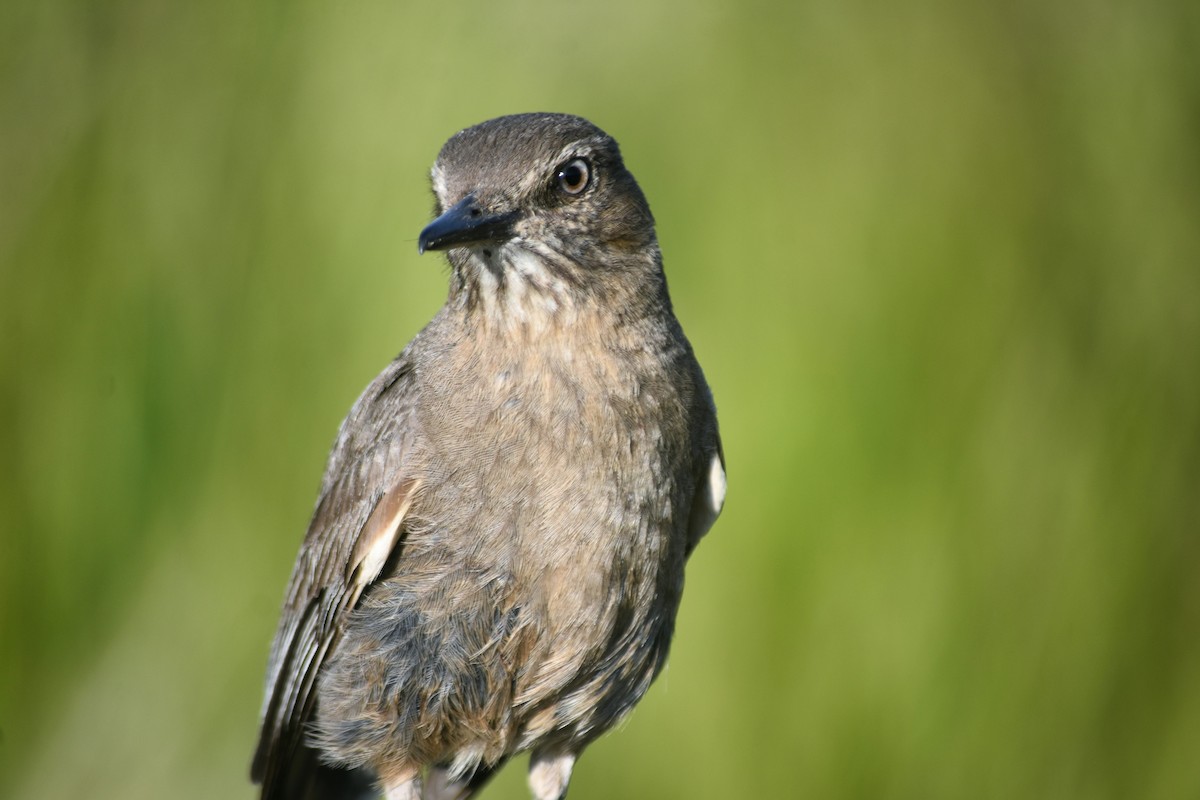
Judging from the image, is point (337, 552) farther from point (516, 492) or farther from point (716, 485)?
point (716, 485)

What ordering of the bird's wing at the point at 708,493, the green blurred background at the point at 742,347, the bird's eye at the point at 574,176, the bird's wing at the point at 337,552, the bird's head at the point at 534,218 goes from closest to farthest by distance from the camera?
the bird's head at the point at 534,218 → the bird's eye at the point at 574,176 → the bird's wing at the point at 337,552 → the bird's wing at the point at 708,493 → the green blurred background at the point at 742,347

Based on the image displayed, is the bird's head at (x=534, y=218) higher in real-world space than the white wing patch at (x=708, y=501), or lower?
higher

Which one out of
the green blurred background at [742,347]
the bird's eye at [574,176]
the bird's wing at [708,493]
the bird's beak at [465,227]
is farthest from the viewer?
the green blurred background at [742,347]

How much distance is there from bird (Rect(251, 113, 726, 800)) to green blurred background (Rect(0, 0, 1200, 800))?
103cm

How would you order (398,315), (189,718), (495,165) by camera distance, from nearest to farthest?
(495,165) < (189,718) < (398,315)

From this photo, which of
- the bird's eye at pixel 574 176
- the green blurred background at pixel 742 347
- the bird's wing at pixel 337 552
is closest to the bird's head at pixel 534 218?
the bird's eye at pixel 574 176

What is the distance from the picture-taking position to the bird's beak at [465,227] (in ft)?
9.41

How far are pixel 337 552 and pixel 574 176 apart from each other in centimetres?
130

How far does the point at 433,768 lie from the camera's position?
3664 millimetres

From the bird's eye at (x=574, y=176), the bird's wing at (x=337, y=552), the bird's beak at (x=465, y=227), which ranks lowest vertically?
the bird's wing at (x=337, y=552)

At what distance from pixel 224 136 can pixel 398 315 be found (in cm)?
107

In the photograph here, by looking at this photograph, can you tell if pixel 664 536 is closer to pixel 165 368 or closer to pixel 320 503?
pixel 320 503

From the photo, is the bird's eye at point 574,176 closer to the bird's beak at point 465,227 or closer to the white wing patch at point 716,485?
the bird's beak at point 465,227

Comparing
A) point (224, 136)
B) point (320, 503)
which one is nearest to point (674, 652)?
point (320, 503)
